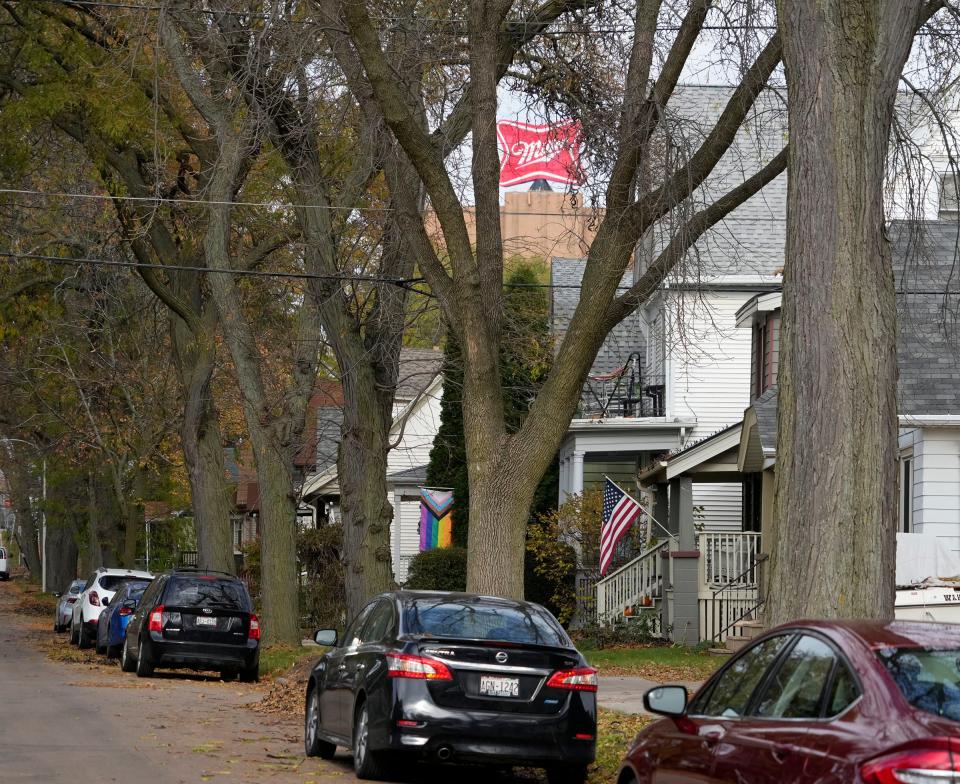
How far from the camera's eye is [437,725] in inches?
425

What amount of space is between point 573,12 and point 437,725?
973 centimetres

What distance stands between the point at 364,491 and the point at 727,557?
344 inches

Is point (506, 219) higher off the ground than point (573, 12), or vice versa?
point (506, 219)

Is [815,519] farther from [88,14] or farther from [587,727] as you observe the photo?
[88,14]

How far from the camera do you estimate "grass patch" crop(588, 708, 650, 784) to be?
12133mm

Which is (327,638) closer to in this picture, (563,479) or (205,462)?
(205,462)

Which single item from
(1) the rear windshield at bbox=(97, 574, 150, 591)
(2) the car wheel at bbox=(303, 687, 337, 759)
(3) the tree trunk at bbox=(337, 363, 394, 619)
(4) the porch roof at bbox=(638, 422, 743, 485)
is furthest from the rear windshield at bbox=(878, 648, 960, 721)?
(1) the rear windshield at bbox=(97, 574, 150, 591)

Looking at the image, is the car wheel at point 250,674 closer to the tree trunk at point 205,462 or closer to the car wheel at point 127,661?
the car wheel at point 127,661

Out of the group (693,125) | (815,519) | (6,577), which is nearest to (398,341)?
(693,125)

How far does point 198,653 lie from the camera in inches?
862

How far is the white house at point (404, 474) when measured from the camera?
47.0 metres

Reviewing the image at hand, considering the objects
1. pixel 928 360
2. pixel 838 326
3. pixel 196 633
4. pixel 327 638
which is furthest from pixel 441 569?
pixel 838 326

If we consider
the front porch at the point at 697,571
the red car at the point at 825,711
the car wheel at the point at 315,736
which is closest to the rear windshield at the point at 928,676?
the red car at the point at 825,711

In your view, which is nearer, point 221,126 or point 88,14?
point 221,126
